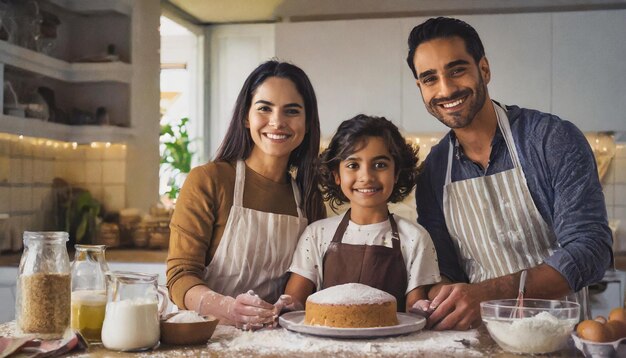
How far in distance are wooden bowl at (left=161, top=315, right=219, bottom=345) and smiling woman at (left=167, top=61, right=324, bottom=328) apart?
1.24 ft

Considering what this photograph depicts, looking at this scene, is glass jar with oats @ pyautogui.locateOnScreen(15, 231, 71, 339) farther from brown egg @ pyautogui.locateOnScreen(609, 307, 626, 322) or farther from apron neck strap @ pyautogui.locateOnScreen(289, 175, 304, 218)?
brown egg @ pyautogui.locateOnScreen(609, 307, 626, 322)

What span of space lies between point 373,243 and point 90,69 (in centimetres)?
295

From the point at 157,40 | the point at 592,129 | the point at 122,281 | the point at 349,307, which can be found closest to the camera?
the point at 122,281

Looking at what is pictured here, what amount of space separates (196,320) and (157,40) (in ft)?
11.3

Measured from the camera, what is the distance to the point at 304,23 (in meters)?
4.21

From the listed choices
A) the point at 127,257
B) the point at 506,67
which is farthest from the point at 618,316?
the point at 127,257

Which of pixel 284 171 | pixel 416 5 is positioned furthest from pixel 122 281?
pixel 416 5

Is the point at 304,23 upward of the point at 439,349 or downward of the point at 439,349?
upward

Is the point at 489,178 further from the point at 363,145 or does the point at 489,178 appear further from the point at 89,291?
the point at 89,291

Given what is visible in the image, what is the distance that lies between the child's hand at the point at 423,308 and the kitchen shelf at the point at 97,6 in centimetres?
332

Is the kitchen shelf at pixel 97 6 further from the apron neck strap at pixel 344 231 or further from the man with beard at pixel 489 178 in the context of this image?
the apron neck strap at pixel 344 231

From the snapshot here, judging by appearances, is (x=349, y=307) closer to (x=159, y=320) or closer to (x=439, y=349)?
(x=439, y=349)

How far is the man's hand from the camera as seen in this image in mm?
1585

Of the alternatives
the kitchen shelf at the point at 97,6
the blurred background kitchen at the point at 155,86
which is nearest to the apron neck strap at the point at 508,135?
the blurred background kitchen at the point at 155,86
